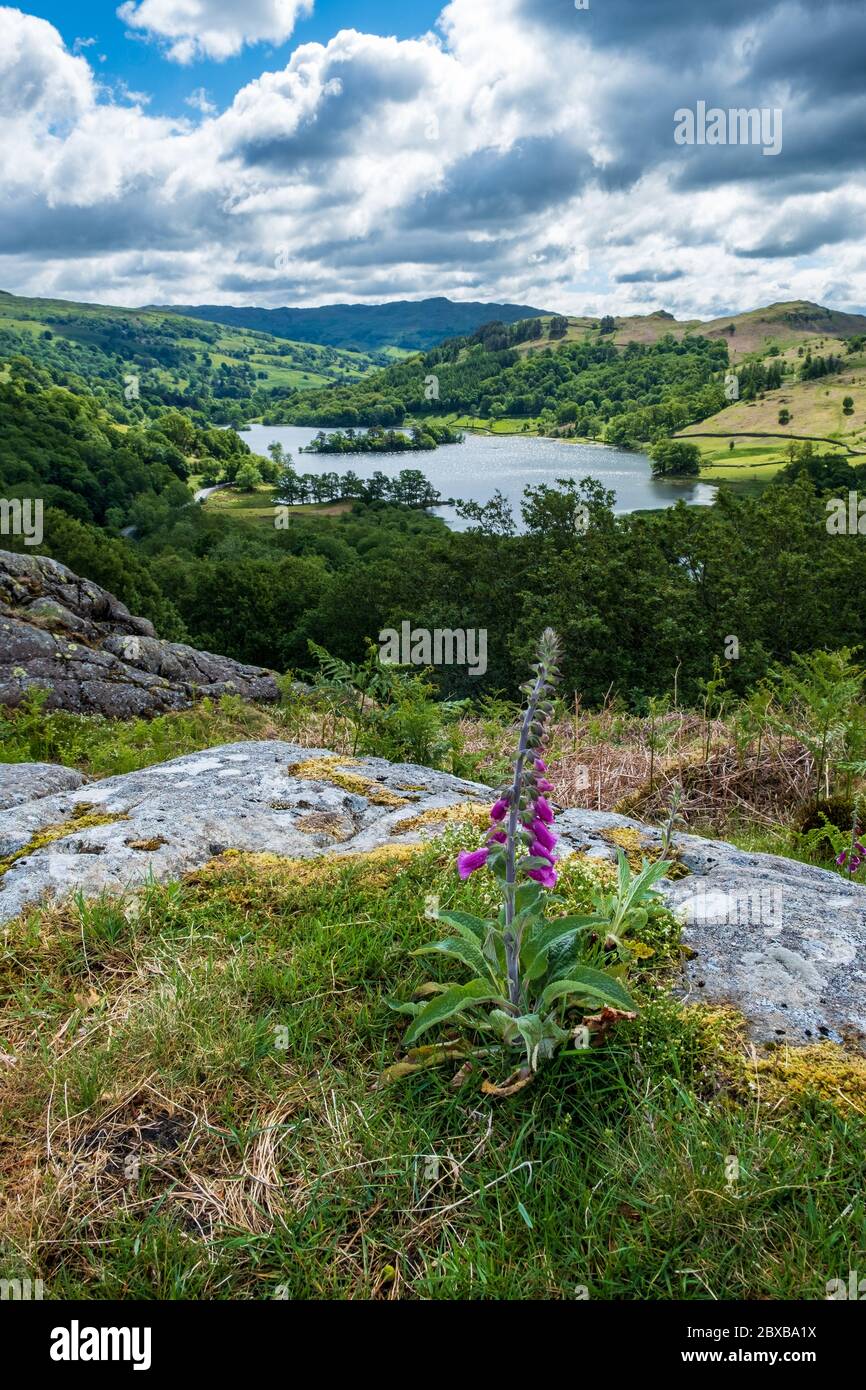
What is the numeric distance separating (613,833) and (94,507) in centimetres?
10928

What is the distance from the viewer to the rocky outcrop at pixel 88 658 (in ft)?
47.8

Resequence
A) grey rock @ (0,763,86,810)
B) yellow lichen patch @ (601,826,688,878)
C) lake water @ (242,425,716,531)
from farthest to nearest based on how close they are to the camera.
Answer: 1. lake water @ (242,425,716,531)
2. grey rock @ (0,763,86,810)
3. yellow lichen patch @ (601,826,688,878)

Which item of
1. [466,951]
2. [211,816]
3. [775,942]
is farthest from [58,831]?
[775,942]

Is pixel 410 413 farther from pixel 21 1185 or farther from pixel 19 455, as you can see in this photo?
pixel 21 1185

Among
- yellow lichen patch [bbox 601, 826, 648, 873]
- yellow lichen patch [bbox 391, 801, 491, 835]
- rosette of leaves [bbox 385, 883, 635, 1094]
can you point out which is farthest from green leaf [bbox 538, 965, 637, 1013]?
yellow lichen patch [bbox 391, 801, 491, 835]

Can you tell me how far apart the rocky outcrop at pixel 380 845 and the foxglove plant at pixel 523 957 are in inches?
21.8

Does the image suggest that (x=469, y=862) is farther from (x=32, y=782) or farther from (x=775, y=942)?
(x=32, y=782)

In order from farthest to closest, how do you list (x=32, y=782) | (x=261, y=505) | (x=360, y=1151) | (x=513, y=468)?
1. (x=261, y=505)
2. (x=513, y=468)
3. (x=32, y=782)
4. (x=360, y=1151)

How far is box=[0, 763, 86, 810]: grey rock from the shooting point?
497 cm

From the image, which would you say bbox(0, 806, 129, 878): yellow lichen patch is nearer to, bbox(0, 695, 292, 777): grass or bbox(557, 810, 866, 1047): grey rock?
bbox(0, 695, 292, 777): grass

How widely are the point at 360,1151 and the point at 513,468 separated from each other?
422ft

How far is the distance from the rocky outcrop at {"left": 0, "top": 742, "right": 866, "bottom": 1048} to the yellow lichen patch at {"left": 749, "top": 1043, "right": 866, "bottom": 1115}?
88mm

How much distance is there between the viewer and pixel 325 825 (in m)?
4.48
